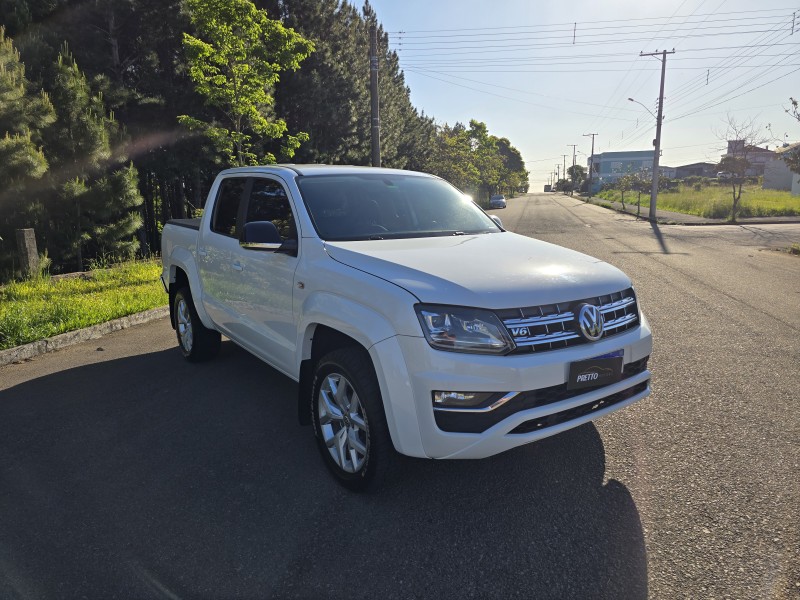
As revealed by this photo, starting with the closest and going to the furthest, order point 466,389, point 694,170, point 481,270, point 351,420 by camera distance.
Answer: point 466,389 → point 481,270 → point 351,420 → point 694,170

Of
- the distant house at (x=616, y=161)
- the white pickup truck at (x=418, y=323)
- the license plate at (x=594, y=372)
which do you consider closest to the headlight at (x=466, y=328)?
the white pickup truck at (x=418, y=323)

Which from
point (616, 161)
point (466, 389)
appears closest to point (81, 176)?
point (466, 389)

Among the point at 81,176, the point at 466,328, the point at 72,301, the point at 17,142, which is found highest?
the point at 17,142

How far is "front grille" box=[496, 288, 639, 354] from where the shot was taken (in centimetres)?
271

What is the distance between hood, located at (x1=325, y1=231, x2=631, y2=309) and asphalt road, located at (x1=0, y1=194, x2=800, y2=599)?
1164 mm

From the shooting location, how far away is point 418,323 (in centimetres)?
266

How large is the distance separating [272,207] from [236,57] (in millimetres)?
9482

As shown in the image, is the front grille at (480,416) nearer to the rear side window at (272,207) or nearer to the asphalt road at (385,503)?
the asphalt road at (385,503)

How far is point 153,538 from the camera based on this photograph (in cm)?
278

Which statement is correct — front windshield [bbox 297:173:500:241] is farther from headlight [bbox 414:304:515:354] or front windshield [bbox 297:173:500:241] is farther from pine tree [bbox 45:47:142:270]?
pine tree [bbox 45:47:142:270]

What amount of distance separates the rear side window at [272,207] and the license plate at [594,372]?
202cm

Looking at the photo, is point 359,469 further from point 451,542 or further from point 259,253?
point 259,253

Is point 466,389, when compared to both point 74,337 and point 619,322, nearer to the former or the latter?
point 619,322

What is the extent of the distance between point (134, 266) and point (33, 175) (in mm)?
2431
